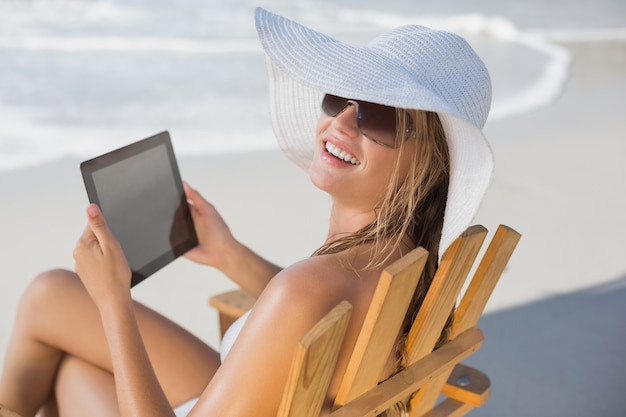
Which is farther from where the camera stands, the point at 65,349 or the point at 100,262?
the point at 65,349

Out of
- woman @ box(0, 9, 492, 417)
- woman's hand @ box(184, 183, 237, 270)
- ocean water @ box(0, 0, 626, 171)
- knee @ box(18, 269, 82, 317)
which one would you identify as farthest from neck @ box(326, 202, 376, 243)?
ocean water @ box(0, 0, 626, 171)

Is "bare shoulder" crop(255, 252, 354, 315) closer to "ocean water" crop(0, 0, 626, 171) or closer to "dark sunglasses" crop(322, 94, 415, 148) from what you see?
"dark sunglasses" crop(322, 94, 415, 148)

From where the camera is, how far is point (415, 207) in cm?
178

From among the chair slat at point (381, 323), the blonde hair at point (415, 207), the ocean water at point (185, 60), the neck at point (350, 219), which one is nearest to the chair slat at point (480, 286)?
the blonde hair at point (415, 207)

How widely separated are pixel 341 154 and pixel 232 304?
0.74m

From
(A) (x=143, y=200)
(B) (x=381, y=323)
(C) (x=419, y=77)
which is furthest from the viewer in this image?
(A) (x=143, y=200)

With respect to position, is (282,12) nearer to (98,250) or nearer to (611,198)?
(611,198)

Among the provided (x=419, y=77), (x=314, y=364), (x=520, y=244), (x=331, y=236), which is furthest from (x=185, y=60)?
(x=314, y=364)

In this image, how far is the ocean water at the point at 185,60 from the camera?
625 cm

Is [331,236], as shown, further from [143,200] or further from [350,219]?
[143,200]

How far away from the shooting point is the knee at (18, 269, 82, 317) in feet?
6.93

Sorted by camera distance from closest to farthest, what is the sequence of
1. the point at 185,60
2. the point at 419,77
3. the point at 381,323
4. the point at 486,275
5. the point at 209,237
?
the point at 381,323
the point at 419,77
the point at 486,275
the point at 209,237
the point at 185,60

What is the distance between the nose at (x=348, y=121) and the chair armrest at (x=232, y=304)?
74 cm

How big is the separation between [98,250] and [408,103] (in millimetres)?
687
